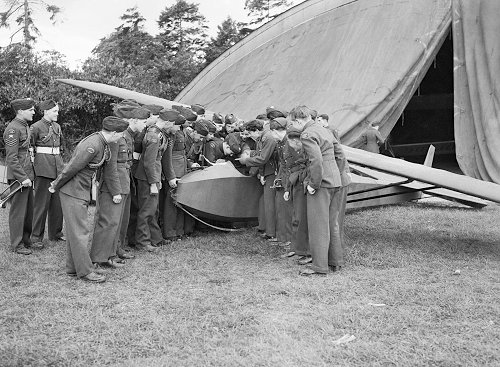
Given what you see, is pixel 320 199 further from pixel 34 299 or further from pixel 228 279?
pixel 34 299

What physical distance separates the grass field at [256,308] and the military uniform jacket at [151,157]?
0.85 m

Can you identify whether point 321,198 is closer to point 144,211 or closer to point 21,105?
point 144,211

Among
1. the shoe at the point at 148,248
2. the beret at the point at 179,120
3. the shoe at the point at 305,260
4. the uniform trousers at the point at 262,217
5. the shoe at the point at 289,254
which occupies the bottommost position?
the shoe at the point at 289,254

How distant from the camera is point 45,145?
6.25m

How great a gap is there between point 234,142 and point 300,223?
202 centimetres

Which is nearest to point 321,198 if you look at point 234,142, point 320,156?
point 320,156

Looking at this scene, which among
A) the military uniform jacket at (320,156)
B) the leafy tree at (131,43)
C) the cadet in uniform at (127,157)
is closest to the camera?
the military uniform jacket at (320,156)

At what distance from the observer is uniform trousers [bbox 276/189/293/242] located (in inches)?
256

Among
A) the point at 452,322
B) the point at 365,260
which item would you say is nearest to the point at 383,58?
the point at 365,260

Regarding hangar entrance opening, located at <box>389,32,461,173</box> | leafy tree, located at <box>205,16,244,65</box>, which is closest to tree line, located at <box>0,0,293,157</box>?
leafy tree, located at <box>205,16,244,65</box>

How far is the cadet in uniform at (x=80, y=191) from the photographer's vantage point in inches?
191

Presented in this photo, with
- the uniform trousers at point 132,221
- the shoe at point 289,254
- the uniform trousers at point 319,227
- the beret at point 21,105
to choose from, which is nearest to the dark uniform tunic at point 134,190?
the uniform trousers at point 132,221

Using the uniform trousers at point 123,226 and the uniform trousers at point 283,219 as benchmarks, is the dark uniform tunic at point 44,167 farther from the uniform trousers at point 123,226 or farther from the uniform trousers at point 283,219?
the uniform trousers at point 283,219

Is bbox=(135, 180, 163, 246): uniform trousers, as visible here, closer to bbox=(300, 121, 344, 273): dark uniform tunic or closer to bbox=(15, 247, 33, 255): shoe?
bbox=(15, 247, 33, 255): shoe
